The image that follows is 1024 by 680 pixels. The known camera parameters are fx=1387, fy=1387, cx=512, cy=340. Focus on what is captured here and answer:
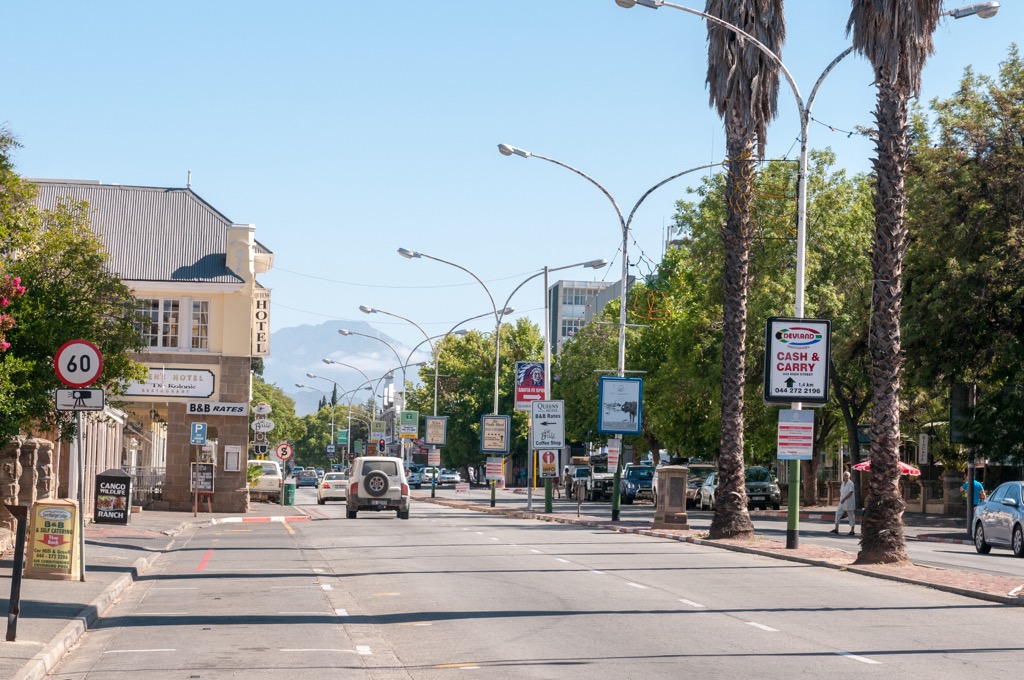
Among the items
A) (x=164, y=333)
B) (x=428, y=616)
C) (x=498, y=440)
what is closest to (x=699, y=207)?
(x=498, y=440)

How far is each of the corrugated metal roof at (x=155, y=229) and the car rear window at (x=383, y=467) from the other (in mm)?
10183

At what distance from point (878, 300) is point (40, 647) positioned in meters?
15.5

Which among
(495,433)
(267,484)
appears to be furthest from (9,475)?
(267,484)

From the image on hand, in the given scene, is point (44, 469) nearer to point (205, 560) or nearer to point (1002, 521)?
point (205, 560)

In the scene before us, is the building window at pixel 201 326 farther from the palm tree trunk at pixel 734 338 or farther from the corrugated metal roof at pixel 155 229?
the palm tree trunk at pixel 734 338

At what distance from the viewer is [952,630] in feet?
46.3

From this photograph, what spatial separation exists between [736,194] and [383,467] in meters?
16.1

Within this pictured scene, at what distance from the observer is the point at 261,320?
50281 mm

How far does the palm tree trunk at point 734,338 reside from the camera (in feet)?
101

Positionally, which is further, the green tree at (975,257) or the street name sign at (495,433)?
the street name sign at (495,433)

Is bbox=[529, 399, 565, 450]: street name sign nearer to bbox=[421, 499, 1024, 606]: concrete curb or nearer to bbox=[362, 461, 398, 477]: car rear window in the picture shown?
bbox=[421, 499, 1024, 606]: concrete curb

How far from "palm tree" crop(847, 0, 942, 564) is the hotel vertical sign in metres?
30.4

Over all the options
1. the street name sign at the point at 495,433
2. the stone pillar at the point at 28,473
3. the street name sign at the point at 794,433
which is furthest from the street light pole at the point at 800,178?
the street name sign at the point at 495,433

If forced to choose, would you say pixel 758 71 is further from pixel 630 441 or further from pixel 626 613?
pixel 630 441
